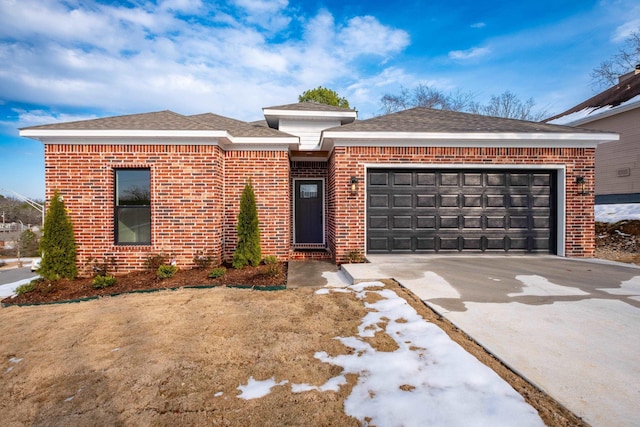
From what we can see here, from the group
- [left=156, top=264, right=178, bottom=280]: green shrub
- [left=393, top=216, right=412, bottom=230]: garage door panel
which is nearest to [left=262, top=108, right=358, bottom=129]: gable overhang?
[left=393, top=216, right=412, bottom=230]: garage door panel

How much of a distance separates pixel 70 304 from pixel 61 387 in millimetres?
3278

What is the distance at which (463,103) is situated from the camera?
2628 centimetres

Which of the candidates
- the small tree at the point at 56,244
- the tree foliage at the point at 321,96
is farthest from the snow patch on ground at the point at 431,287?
the tree foliage at the point at 321,96

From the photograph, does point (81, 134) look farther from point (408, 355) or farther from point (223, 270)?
point (408, 355)

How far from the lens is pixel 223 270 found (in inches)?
238

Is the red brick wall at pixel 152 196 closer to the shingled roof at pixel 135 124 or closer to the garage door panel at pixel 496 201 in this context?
the shingled roof at pixel 135 124

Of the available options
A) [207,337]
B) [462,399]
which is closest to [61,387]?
[207,337]

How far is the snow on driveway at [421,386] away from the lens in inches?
73.0

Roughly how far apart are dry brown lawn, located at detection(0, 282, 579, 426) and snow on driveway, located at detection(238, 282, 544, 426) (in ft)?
0.32

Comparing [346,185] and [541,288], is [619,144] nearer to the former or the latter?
[541,288]

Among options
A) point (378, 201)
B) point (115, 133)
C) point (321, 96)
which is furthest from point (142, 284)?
point (321, 96)

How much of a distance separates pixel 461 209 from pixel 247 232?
518 centimetres

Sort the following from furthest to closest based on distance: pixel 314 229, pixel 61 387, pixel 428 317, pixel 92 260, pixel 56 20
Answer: pixel 314 229 → pixel 56 20 → pixel 92 260 → pixel 428 317 → pixel 61 387

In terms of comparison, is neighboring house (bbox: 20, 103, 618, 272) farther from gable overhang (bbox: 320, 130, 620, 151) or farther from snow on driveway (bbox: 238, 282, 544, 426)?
snow on driveway (bbox: 238, 282, 544, 426)
